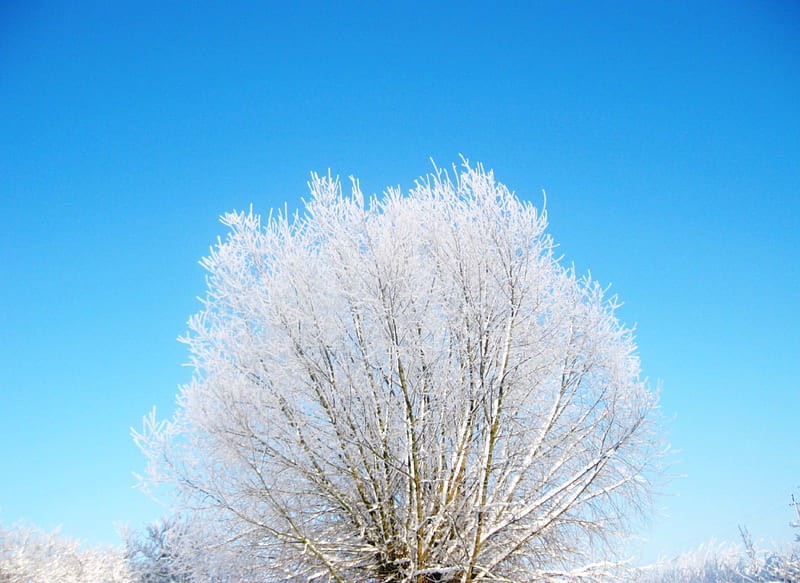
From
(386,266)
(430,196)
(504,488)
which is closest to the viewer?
(386,266)

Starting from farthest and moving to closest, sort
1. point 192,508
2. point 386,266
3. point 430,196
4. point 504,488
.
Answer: point 430,196, point 504,488, point 386,266, point 192,508

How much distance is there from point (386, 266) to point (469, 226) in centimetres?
133

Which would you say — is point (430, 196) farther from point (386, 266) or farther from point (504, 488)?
point (504, 488)

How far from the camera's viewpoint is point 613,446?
21.5ft

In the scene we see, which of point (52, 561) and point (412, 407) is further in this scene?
point (52, 561)

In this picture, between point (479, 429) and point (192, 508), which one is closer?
point (192, 508)

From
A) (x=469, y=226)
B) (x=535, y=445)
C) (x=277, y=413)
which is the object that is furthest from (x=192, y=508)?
(x=469, y=226)

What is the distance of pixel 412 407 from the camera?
6430 mm

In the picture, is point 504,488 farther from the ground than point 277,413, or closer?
closer

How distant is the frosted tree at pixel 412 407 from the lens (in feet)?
19.8

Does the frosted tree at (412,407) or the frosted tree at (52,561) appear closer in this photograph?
the frosted tree at (412,407)

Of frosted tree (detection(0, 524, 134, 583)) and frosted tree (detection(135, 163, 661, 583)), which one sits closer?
frosted tree (detection(135, 163, 661, 583))

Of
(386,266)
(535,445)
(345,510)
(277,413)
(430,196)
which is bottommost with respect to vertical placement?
(345,510)

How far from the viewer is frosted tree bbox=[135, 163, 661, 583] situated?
603 cm
